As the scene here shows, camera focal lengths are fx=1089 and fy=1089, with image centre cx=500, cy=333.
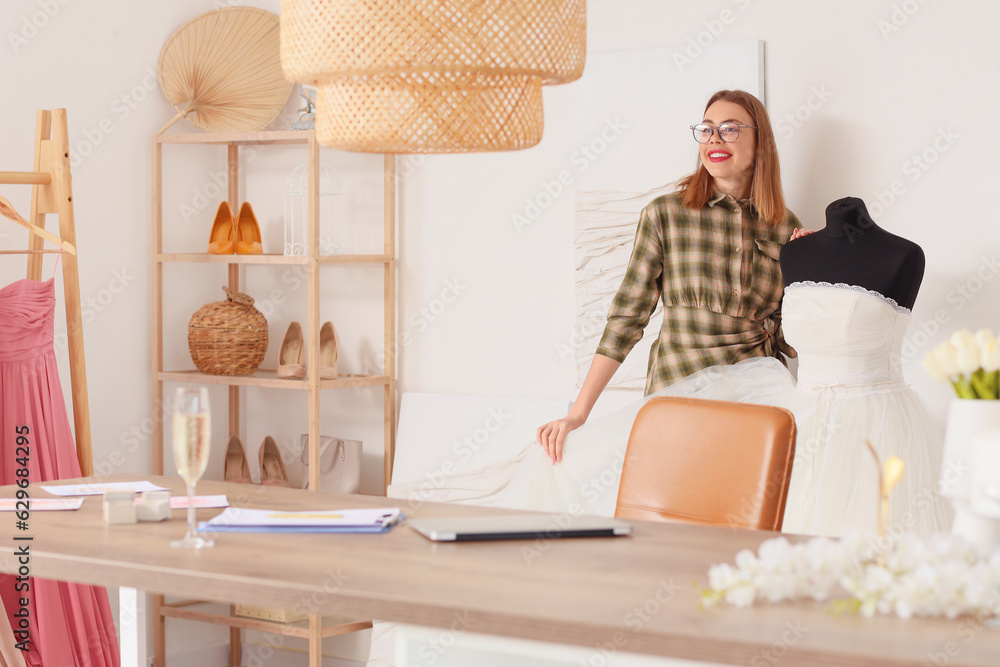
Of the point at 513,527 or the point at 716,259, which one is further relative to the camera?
the point at 716,259

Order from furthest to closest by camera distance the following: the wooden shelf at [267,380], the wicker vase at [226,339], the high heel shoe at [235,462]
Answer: the high heel shoe at [235,462]
the wicker vase at [226,339]
the wooden shelf at [267,380]

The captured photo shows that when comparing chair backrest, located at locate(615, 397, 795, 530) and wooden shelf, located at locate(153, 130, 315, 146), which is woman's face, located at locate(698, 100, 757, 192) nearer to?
chair backrest, located at locate(615, 397, 795, 530)

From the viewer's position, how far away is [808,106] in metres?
3.13

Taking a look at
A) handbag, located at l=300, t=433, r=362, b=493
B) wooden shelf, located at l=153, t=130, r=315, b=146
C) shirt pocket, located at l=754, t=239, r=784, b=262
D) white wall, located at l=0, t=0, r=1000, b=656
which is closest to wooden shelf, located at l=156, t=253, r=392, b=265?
white wall, located at l=0, t=0, r=1000, b=656

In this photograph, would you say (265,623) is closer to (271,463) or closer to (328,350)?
(271,463)

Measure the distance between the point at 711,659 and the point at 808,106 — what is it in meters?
2.31

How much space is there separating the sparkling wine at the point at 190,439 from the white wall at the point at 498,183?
213cm

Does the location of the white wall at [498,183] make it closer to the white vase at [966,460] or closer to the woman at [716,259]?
the woman at [716,259]

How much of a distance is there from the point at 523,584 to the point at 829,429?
5.00 ft

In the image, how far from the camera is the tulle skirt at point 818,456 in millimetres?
2553

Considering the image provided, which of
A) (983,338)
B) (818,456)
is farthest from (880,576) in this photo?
(818,456)

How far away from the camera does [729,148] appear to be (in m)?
3.02

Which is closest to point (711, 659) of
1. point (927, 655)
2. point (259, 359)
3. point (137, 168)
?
point (927, 655)

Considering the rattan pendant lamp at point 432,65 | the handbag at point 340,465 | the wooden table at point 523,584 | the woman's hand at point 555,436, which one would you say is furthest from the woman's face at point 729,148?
the handbag at point 340,465
